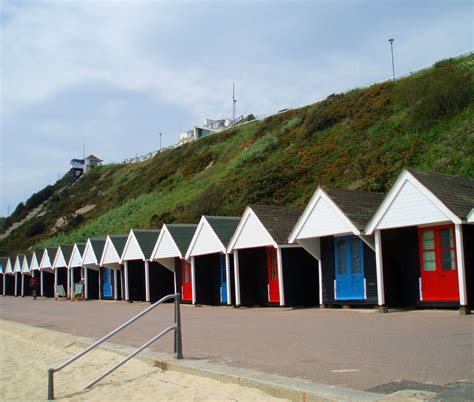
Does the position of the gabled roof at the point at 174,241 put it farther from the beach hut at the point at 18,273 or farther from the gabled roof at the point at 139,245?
the beach hut at the point at 18,273

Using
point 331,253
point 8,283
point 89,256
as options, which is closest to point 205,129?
point 8,283

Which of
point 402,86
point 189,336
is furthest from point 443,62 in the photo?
point 189,336

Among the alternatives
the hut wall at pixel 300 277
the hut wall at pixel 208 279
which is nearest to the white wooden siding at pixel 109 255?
the hut wall at pixel 208 279

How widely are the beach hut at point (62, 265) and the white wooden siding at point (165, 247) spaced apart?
48.1ft

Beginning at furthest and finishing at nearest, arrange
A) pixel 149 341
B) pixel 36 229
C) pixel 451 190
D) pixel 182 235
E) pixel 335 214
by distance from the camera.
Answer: pixel 36 229, pixel 182 235, pixel 335 214, pixel 451 190, pixel 149 341

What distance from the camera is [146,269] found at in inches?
1175

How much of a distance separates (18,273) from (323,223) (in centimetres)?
4022

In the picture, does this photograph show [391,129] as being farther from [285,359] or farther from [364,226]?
[285,359]

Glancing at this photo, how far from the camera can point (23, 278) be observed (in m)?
51.3

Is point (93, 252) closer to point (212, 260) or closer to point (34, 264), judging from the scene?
point (212, 260)

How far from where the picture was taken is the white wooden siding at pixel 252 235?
21.6 meters

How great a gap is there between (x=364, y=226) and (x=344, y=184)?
69.9 feet

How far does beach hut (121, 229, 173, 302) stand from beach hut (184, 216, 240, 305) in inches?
152

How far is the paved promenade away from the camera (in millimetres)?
8078
